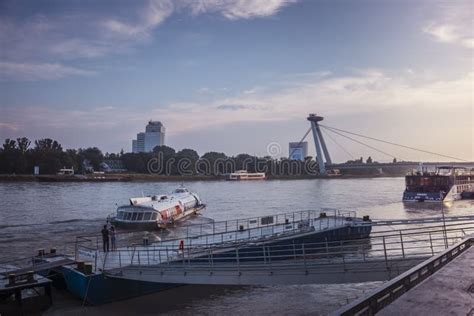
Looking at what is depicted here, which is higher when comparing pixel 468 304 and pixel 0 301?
pixel 468 304

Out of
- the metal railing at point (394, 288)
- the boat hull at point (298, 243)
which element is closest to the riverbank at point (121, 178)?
the boat hull at point (298, 243)

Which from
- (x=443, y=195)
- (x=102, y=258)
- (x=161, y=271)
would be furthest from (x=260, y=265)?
(x=443, y=195)

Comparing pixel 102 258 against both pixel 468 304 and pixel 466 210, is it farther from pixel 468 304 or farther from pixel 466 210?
pixel 466 210

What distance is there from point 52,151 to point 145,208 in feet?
398

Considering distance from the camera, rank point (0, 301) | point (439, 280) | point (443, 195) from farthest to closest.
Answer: point (443, 195) → point (0, 301) → point (439, 280)

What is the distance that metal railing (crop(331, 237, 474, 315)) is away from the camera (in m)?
5.71

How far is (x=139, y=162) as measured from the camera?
16650 centimetres

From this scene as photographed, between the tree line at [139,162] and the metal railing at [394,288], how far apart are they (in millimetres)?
143356

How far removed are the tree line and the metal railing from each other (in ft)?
470

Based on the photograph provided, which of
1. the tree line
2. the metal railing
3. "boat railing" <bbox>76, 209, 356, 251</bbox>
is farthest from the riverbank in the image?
the metal railing

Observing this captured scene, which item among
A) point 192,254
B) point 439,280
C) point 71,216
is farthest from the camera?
point 71,216

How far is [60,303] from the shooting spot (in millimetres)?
16906

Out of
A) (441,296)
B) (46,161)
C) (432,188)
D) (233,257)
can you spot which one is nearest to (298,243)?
(233,257)

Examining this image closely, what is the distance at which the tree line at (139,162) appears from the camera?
455ft
